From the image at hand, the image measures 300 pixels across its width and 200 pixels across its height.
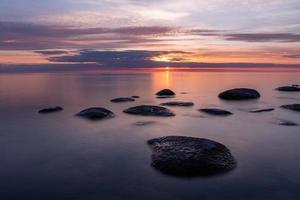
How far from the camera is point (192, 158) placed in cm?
1503

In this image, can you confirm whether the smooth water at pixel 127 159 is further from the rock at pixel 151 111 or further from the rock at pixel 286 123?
the rock at pixel 151 111

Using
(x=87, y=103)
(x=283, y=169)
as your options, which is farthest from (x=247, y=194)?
(x=87, y=103)

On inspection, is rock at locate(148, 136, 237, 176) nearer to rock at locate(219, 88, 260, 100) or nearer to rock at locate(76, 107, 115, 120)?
rock at locate(76, 107, 115, 120)

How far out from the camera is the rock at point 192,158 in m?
14.5

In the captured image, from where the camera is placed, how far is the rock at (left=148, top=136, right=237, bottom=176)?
14.5 metres

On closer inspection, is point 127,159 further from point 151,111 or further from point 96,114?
point 151,111

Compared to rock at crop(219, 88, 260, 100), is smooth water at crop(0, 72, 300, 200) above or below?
above

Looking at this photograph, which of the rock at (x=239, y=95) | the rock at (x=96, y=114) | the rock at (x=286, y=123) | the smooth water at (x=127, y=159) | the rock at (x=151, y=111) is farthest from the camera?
the rock at (x=239, y=95)

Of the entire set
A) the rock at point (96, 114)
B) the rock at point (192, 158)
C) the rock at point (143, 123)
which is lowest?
the rock at point (143, 123)

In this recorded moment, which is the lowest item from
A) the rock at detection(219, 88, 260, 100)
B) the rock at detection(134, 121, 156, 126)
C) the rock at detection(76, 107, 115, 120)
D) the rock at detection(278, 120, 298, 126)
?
the rock at detection(219, 88, 260, 100)

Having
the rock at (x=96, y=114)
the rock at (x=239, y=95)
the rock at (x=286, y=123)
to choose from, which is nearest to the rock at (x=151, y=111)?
the rock at (x=96, y=114)

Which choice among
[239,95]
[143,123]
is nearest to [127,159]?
[143,123]

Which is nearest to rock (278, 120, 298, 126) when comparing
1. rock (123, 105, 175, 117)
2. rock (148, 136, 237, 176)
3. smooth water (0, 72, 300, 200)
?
smooth water (0, 72, 300, 200)

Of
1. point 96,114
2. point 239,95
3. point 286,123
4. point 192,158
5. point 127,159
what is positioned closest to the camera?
point 192,158
